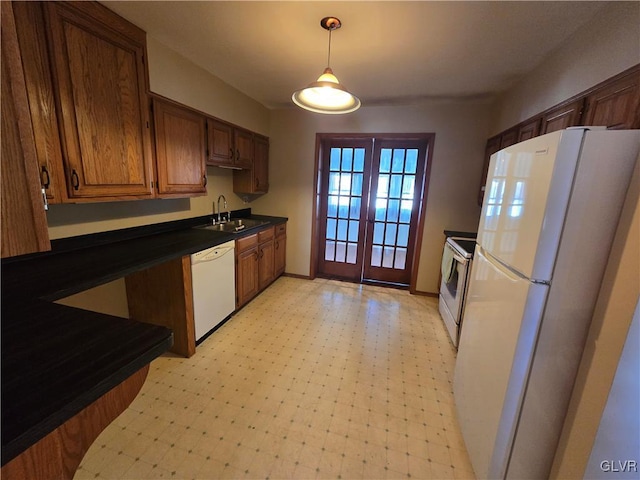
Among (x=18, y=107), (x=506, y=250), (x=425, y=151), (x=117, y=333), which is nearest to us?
(x=18, y=107)

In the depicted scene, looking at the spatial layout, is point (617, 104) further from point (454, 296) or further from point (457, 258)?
point (454, 296)

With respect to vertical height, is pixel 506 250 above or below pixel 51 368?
above

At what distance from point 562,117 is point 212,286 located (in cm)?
295

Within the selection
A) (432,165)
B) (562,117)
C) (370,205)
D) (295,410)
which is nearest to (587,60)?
(562,117)

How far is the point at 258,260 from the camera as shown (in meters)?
3.27

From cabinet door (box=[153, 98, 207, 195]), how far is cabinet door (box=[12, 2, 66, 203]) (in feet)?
2.14

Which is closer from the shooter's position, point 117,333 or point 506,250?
point 117,333

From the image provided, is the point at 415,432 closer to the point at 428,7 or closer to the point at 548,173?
the point at 548,173

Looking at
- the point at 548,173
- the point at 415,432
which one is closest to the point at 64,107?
the point at 548,173

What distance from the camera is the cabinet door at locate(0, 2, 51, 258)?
0.61 metres

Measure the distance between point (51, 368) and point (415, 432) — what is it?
1.83 metres

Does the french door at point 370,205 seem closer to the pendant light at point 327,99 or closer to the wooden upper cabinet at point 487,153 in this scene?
the wooden upper cabinet at point 487,153

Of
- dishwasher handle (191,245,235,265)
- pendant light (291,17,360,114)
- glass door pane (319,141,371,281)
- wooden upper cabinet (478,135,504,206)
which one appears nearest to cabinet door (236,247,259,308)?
dishwasher handle (191,245,235,265)

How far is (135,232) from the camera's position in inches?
89.4
